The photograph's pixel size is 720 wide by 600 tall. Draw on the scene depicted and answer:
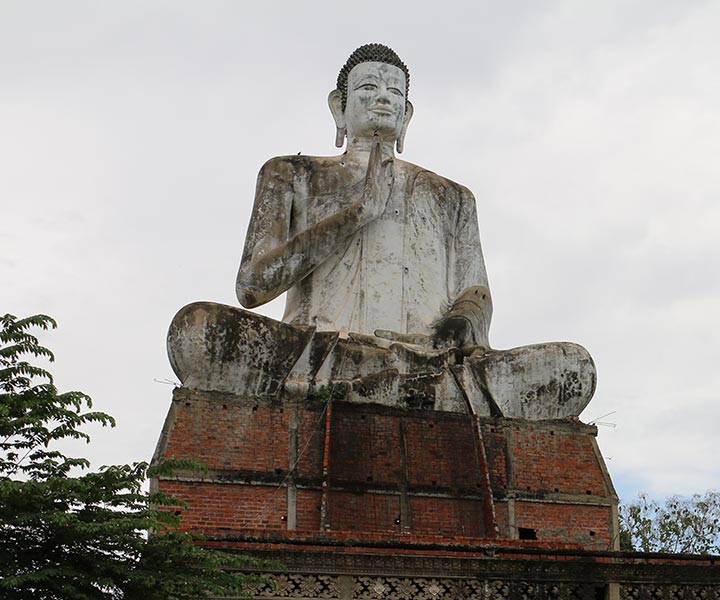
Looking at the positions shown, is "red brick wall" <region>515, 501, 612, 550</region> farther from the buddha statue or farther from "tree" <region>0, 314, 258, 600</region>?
"tree" <region>0, 314, 258, 600</region>

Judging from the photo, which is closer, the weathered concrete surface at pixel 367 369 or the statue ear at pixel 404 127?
the weathered concrete surface at pixel 367 369

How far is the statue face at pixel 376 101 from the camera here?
14203 mm

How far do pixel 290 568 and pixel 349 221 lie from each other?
16.5 ft

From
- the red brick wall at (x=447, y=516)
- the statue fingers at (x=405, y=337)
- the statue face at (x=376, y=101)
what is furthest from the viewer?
the statue face at (x=376, y=101)

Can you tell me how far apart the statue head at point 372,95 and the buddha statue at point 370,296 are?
0.02 metres

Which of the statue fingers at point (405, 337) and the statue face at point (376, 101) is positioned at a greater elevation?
the statue face at point (376, 101)

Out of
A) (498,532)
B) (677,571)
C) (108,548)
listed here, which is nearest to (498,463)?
(498,532)

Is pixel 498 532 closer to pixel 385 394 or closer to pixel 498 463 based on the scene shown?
pixel 498 463

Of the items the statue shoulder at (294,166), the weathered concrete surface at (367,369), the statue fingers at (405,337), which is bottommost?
the weathered concrete surface at (367,369)

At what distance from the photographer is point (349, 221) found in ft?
42.8

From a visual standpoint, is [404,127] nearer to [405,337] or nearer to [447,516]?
[405,337]

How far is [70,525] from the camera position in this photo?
289 inches

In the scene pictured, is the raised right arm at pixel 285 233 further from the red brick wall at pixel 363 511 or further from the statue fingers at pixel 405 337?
the red brick wall at pixel 363 511

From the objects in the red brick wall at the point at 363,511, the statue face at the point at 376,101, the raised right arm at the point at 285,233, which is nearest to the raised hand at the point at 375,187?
the raised right arm at the point at 285,233
